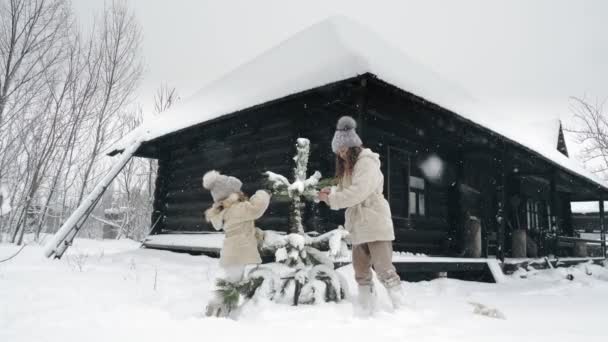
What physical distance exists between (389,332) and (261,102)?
4.21 m

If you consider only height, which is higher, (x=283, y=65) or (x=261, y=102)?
(x=283, y=65)

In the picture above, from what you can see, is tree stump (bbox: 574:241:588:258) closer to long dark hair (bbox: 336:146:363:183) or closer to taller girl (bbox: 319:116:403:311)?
taller girl (bbox: 319:116:403:311)

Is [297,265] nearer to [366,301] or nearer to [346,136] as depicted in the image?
[366,301]

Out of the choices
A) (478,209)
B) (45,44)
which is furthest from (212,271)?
(45,44)

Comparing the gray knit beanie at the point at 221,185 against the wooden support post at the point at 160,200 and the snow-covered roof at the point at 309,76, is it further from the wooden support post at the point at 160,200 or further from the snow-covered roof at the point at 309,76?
the wooden support post at the point at 160,200

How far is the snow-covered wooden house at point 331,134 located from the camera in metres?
5.89

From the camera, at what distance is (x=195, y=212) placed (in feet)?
28.8

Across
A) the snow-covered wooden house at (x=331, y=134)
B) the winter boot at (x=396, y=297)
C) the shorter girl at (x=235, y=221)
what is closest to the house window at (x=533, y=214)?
the snow-covered wooden house at (x=331, y=134)

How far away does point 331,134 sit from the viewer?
6.71m

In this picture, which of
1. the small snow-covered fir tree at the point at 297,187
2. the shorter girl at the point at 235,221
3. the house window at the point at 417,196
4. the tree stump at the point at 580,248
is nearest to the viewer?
the shorter girl at the point at 235,221

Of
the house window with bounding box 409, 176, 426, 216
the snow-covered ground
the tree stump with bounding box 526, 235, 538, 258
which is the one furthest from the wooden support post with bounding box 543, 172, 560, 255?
the snow-covered ground

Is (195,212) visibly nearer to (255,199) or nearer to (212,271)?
(212,271)

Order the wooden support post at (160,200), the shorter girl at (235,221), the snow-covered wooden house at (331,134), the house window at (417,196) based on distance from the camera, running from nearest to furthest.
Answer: the shorter girl at (235,221), the snow-covered wooden house at (331,134), the house window at (417,196), the wooden support post at (160,200)

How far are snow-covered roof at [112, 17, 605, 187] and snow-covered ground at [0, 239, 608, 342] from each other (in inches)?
104
